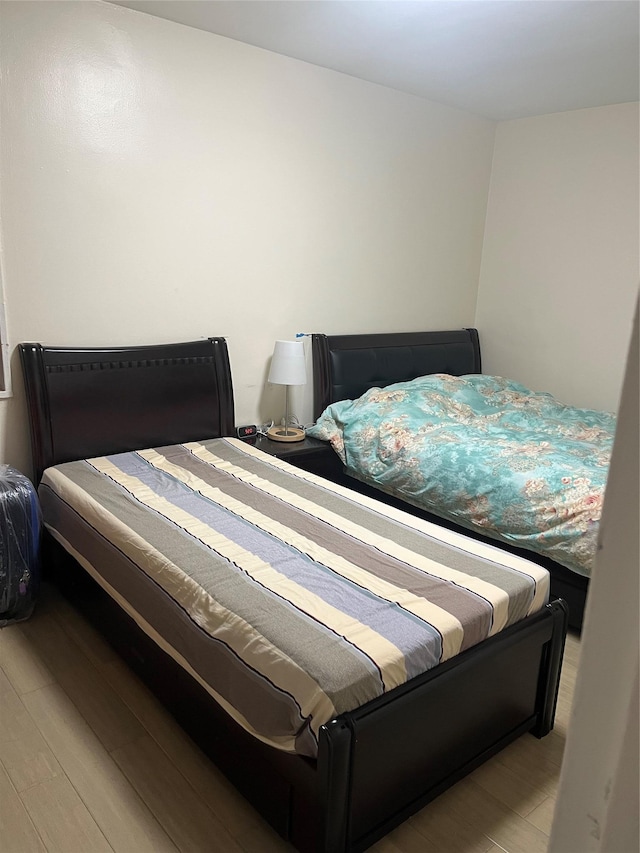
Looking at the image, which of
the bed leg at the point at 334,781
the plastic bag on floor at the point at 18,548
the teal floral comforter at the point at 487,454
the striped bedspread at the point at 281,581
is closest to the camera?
the bed leg at the point at 334,781

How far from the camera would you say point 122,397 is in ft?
9.52

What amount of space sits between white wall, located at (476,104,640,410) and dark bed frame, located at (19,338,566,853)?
7.93 feet

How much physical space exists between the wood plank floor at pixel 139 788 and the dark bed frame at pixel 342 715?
0.06m

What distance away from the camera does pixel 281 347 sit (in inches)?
130

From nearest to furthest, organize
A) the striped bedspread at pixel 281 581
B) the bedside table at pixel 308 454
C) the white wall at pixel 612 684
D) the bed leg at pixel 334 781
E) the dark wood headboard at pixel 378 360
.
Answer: the white wall at pixel 612 684, the bed leg at pixel 334 781, the striped bedspread at pixel 281 581, the bedside table at pixel 308 454, the dark wood headboard at pixel 378 360

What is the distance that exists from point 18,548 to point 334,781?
1592mm

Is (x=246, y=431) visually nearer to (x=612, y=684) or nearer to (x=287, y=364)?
(x=287, y=364)

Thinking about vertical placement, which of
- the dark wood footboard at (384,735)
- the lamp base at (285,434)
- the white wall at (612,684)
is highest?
the white wall at (612,684)

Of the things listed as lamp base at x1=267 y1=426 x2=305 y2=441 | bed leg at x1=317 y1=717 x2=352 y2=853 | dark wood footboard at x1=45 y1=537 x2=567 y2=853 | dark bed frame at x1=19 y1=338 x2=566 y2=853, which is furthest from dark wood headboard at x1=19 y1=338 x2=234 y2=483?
bed leg at x1=317 y1=717 x2=352 y2=853

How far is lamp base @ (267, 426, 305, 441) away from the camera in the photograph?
333 cm

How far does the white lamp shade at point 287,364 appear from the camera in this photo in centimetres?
331

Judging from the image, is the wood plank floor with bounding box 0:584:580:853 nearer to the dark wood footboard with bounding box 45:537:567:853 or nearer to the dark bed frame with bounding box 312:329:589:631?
the dark wood footboard with bounding box 45:537:567:853

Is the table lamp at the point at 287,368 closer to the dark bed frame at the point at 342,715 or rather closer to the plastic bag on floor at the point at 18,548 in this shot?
the dark bed frame at the point at 342,715

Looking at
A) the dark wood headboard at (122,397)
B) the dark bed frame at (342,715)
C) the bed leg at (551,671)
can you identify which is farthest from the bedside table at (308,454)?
the bed leg at (551,671)
